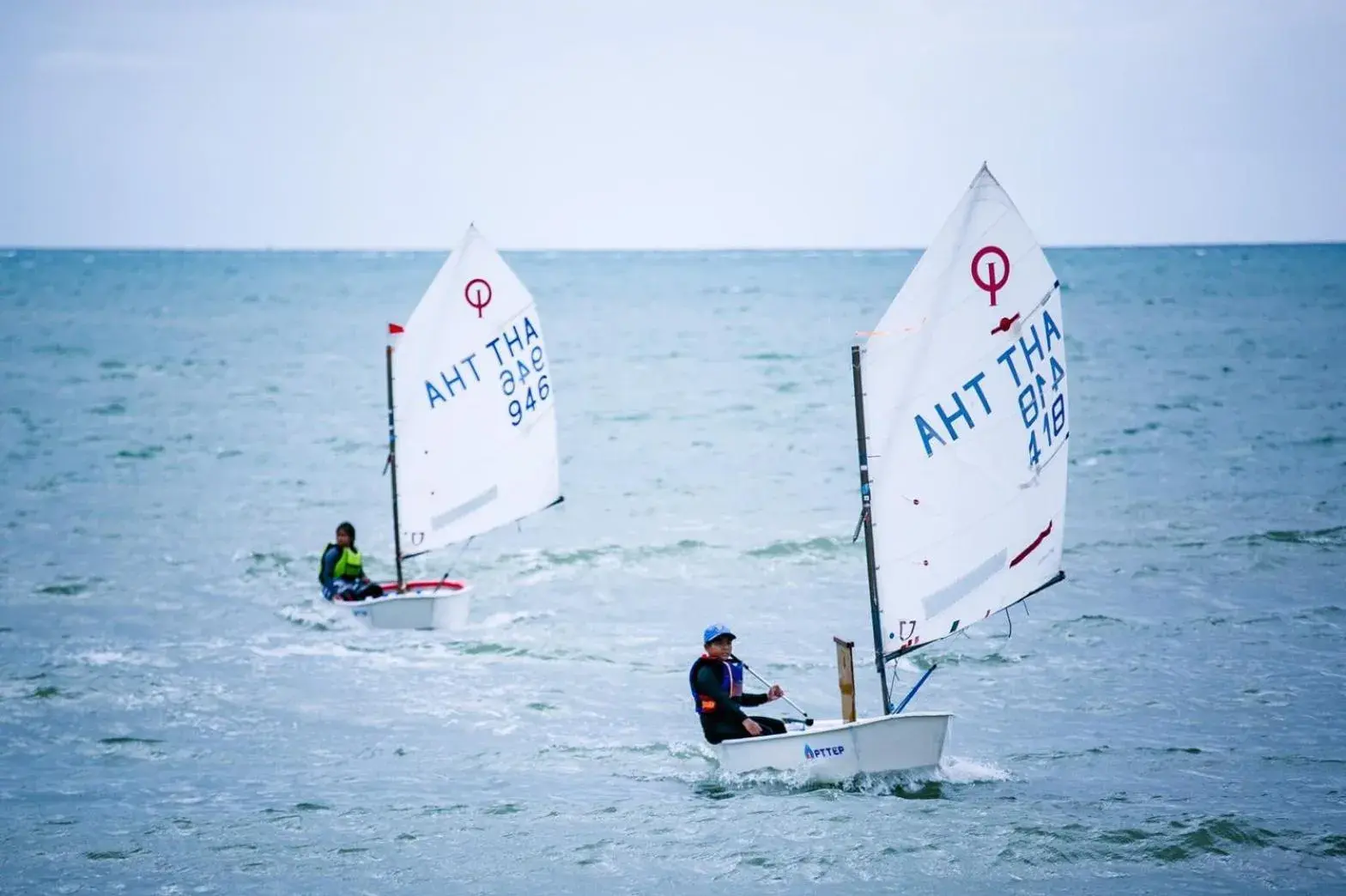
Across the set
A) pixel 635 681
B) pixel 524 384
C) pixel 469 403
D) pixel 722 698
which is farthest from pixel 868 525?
pixel 524 384

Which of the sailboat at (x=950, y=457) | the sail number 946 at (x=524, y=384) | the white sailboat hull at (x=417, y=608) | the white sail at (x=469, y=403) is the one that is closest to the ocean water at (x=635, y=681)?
the white sailboat hull at (x=417, y=608)

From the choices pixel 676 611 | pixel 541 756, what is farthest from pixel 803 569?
pixel 541 756

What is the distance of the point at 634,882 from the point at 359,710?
6545mm

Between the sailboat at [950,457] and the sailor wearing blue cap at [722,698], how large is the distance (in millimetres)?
213

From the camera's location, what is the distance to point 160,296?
146 meters

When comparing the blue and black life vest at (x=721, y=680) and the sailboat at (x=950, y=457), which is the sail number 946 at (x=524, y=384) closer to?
the blue and black life vest at (x=721, y=680)

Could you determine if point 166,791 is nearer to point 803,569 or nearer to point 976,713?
point 976,713

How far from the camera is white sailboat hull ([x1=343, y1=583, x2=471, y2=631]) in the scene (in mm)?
23141

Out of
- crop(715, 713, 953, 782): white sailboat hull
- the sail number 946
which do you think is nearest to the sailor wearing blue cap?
crop(715, 713, 953, 782): white sailboat hull

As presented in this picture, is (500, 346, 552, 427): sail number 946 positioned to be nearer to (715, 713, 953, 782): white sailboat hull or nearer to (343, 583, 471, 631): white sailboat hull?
(343, 583, 471, 631): white sailboat hull

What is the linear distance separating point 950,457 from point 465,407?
445 inches

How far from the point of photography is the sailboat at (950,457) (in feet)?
50.7

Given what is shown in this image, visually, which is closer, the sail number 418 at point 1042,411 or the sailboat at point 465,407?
the sail number 418 at point 1042,411

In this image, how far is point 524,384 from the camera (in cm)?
2591
